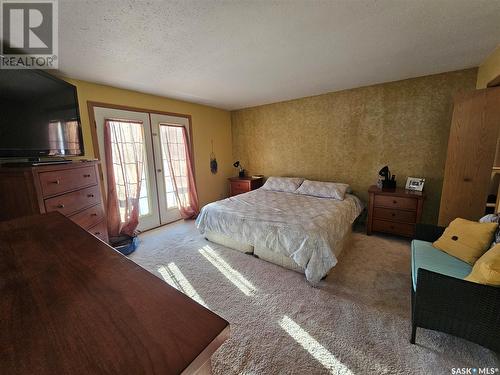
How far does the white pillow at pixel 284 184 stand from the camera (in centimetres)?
371

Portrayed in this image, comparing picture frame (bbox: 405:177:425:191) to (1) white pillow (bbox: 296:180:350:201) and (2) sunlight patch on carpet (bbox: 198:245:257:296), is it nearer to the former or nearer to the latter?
(1) white pillow (bbox: 296:180:350:201)

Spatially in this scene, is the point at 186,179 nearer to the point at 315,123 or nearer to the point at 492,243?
the point at 315,123

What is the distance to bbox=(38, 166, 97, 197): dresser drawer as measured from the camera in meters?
1.55

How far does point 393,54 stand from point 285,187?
2.30 m

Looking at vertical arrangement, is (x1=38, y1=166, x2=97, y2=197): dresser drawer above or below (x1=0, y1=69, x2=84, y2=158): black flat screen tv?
below

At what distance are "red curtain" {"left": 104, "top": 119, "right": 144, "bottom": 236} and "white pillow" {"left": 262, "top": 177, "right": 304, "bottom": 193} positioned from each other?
223cm

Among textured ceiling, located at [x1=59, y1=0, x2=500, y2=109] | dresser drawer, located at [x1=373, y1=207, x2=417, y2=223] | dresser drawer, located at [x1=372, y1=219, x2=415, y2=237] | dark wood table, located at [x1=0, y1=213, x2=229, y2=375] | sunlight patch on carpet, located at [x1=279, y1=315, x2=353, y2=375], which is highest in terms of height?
textured ceiling, located at [x1=59, y1=0, x2=500, y2=109]

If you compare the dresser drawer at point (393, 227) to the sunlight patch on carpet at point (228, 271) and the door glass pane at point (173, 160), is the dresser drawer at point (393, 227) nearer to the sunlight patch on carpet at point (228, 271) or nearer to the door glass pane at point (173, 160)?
the sunlight patch on carpet at point (228, 271)

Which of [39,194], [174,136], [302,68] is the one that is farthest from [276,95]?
[39,194]

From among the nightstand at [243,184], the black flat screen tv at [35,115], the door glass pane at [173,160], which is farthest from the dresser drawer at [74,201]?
the nightstand at [243,184]

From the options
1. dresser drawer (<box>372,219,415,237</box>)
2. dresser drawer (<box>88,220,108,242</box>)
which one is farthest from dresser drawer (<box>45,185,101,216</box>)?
dresser drawer (<box>372,219,415,237</box>)

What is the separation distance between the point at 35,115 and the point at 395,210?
13.2 feet

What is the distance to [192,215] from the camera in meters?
3.99

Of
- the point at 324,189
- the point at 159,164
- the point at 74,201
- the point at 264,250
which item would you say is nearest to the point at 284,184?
the point at 324,189
